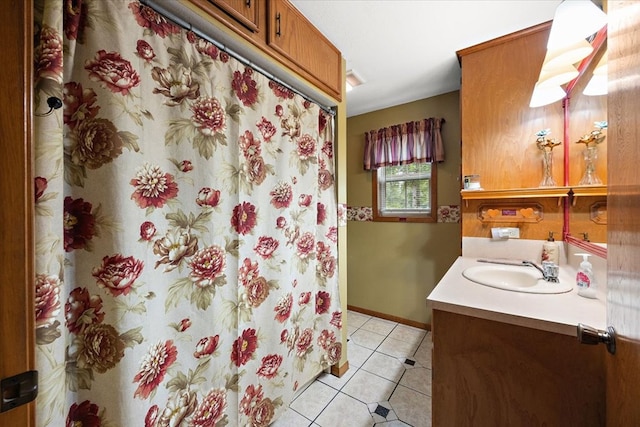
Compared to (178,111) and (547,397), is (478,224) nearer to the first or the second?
(547,397)

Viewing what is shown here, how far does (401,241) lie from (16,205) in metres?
2.61

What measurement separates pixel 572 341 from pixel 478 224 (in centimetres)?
99

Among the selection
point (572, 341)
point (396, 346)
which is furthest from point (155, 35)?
point (396, 346)

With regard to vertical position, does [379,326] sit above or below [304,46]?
below

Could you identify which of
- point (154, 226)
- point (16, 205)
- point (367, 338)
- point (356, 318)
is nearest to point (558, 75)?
point (154, 226)

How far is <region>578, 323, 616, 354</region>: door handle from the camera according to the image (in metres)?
0.59

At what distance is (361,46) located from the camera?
1660mm

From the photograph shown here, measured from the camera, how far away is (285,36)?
1.26 meters

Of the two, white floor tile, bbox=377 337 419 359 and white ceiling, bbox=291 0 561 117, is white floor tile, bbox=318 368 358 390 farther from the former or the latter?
white ceiling, bbox=291 0 561 117

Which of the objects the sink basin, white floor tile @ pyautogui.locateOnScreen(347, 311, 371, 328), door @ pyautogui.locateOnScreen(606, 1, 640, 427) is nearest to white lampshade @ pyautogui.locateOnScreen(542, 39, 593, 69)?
door @ pyautogui.locateOnScreen(606, 1, 640, 427)

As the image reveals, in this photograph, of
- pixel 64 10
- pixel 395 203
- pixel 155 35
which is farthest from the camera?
pixel 395 203

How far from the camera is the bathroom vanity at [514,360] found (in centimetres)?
84

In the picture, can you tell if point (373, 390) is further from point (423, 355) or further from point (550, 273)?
point (550, 273)

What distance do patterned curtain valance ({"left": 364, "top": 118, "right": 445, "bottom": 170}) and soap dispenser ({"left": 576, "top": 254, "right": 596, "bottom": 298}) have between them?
1501 millimetres
